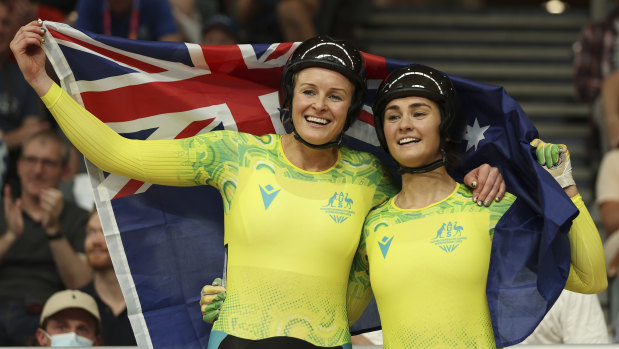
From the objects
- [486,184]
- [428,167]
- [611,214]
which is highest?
[611,214]

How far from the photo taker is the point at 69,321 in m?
4.68

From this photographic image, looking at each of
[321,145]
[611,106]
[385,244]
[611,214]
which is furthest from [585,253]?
[611,106]

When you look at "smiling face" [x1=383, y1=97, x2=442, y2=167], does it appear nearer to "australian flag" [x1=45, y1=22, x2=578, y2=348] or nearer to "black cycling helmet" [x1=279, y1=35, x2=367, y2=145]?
"black cycling helmet" [x1=279, y1=35, x2=367, y2=145]

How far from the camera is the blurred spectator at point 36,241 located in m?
5.08

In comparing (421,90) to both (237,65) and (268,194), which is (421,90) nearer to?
(268,194)

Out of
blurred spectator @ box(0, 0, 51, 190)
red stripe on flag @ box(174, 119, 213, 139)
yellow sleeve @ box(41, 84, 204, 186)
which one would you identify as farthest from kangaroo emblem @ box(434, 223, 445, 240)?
blurred spectator @ box(0, 0, 51, 190)

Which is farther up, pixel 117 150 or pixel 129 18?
pixel 129 18

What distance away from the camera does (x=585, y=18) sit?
8648mm

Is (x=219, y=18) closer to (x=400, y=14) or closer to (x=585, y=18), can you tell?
(x=400, y=14)

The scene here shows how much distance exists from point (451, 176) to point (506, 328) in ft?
2.24

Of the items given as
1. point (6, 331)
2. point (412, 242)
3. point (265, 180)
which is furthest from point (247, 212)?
point (6, 331)

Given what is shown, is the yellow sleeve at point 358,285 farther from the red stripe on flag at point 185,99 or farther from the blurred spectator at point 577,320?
the blurred spectator at point 577,320

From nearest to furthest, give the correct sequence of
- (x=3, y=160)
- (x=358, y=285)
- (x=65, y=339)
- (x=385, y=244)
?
(x=385, y=244) < (x=358, y=285) < (x=65, y=339) < (x=3, y=160)

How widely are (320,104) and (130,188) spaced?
34.9 inches
